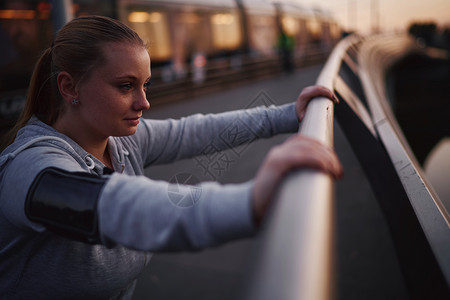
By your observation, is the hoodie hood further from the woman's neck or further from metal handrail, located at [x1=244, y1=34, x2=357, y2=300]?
metal handrail, located at [x1=244, y1=34, x2=357, y2=300]

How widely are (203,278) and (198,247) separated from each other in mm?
2151

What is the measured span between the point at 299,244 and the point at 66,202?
596 millimetres

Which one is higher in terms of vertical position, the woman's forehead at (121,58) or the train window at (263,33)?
the woman's forehead at (121,58)

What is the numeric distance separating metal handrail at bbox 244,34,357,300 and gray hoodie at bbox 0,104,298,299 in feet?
0.64

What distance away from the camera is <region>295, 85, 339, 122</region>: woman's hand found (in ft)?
4.19

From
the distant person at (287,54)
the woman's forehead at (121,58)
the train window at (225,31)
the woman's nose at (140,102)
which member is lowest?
the distant person at (287,54)

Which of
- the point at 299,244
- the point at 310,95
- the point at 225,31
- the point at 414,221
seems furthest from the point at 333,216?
the point at 225,31

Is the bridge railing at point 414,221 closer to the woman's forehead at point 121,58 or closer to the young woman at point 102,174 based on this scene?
the young woman at point 102,174

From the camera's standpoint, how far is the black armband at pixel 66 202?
84 cm

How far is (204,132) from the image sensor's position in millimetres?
1765

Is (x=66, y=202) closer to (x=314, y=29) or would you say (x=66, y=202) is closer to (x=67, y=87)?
(x=67, y=87)

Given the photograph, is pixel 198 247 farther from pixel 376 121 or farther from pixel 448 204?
pixel 448 204

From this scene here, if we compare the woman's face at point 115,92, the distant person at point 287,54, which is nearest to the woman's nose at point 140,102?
the woman's face at point 115,92

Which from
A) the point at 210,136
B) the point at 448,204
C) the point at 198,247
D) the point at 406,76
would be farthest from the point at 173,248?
the point at 406,76
